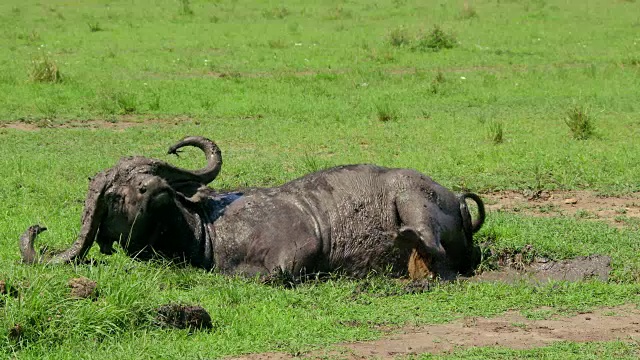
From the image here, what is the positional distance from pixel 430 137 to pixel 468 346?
6.57m

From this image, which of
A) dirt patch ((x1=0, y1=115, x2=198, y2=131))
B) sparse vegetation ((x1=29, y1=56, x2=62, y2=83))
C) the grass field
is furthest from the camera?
sparse vegetation ((x1=29, y1=56, x2=62, y2=83))

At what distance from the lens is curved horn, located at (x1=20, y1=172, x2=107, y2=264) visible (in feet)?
20.5

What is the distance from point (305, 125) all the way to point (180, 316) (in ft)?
23.4

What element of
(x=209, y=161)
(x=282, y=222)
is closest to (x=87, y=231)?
(x=209, y=161)

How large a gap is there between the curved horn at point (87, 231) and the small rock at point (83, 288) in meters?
0.95

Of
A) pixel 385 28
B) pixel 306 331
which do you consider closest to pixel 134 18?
pixel 385 28

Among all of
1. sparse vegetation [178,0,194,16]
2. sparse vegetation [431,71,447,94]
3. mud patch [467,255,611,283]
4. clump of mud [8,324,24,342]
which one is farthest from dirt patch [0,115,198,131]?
sparse vegetation [178,0,194,16]

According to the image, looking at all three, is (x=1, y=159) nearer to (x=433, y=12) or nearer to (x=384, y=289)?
(x=384, y=289)

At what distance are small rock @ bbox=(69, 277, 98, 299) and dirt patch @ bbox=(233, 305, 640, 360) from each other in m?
0.91

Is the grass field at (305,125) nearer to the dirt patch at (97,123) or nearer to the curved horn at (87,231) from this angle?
the dirt patch at (97,123)

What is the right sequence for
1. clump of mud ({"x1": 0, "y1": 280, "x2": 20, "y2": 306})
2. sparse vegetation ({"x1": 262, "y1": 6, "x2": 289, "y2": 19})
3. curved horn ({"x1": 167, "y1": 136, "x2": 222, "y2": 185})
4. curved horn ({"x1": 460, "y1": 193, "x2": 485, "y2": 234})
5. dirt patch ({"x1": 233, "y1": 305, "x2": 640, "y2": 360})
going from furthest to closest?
sparse vegetation ({"x1": 262, "y1": 6, "x2": 289, "y2": 19}), curved horn ({"x1": 460, "y1": 193, "x2": 485, "y2": 234}), curved horn ({"x1": 167, "y1": 136, "x2": 222, "y2": 185}), clump of mud ({"x1": 0, "y1": 280, "x2": 20, "y2": 306}), dirt patch ({"x1": 233, "y1": 305, "x2": 640, "y2": 360})

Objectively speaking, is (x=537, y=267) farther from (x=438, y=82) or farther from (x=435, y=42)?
(x=435, y=42)

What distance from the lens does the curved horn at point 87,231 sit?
6.26 m

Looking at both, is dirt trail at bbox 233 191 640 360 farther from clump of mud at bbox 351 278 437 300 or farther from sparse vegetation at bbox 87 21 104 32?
sparse vegetation at bbox 87 21 104 32
